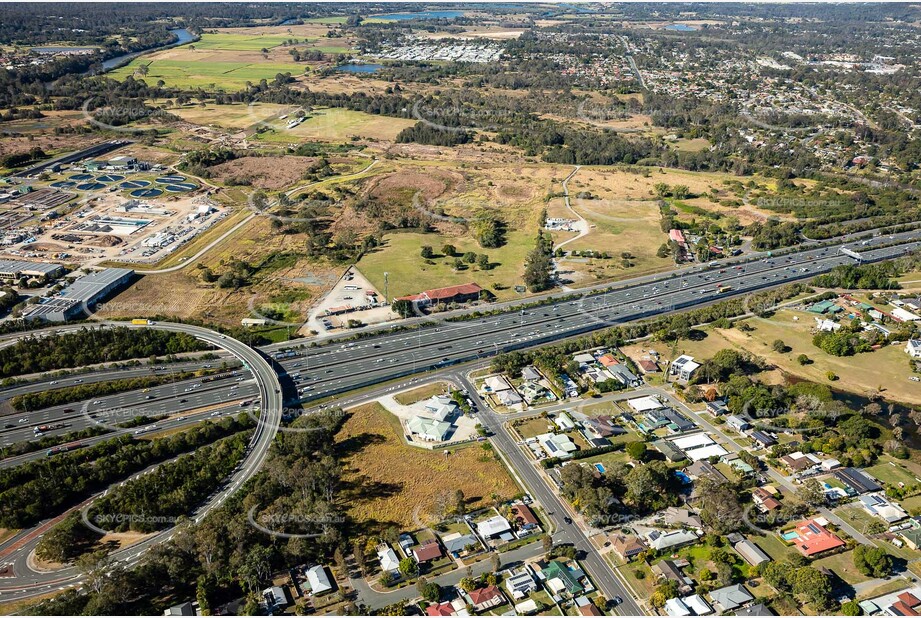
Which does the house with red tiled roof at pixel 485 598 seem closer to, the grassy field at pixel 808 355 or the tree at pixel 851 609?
the tree at pixel 851 609

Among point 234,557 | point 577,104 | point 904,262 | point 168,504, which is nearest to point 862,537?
point 234,557

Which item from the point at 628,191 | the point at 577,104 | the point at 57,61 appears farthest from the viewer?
the point at 57,61

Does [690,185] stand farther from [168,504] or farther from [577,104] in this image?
[168,504]

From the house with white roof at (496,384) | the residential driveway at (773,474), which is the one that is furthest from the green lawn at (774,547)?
the house with white roof at (496,384)

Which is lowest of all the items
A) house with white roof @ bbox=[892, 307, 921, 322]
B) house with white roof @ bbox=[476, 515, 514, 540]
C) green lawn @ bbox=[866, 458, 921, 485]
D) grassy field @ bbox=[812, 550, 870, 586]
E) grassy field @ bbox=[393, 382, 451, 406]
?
grassy field @ bbox=[812, 550, 870, 586]

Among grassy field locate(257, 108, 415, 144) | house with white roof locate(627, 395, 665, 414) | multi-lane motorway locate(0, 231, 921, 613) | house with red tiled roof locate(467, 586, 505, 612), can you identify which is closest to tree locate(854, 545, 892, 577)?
multi-lane motorway locate(0, 231, 921, 613)

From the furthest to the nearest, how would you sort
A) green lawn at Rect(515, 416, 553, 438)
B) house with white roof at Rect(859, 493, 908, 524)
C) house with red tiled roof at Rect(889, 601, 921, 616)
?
green lawn at Rect(515, 416, 553, 438) < house with white roof at Rect(859, 493, 908, 524) < house with red tiled roof at Rect(889, 601, 921, 616)

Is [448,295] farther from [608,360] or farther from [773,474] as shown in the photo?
[773,474]

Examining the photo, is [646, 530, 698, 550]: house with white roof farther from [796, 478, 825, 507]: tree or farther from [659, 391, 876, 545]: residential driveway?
[659, 391, 876, 545]: residential driveway
